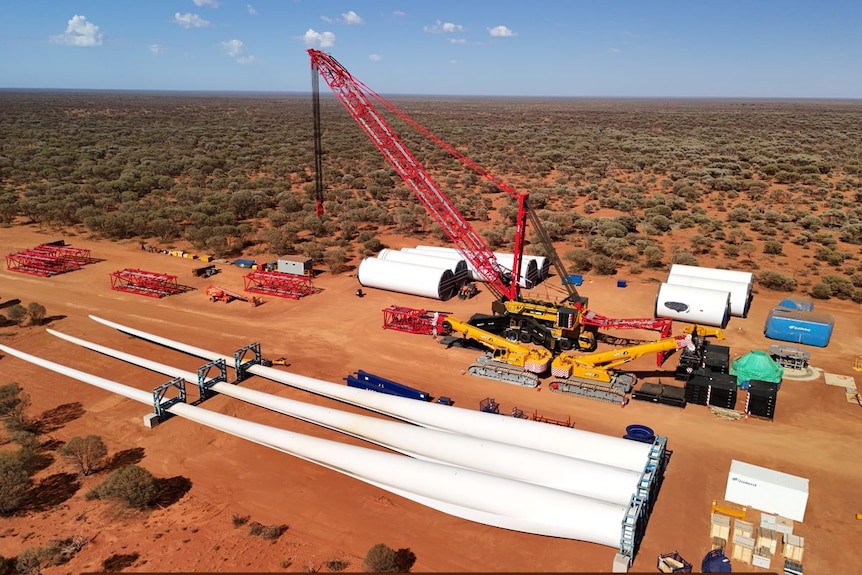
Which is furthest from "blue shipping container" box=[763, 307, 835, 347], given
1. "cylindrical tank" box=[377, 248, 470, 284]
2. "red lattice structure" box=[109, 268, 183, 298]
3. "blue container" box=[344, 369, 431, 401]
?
"red lattice structure" box=[109, 268, 183, 298]

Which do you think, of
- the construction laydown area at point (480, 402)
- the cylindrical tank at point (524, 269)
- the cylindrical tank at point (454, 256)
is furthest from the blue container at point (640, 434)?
the cylindrical tank at point (454, 256)

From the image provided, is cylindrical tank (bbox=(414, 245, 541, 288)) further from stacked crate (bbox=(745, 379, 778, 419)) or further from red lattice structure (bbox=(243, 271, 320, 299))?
stacked crate (bbox=(745, 379, 778, 419))

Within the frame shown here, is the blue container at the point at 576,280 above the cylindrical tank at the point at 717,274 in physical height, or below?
below

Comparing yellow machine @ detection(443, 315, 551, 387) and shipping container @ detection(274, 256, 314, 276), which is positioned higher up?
shipping container @ detection(274, 256, 314, 276)

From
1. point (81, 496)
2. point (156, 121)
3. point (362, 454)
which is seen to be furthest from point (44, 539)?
point (156, 121)

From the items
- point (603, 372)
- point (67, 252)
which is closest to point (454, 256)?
point (603, 372)

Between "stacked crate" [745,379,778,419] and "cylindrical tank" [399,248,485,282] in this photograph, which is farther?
"cylindrical tank" [399,248,485,282]

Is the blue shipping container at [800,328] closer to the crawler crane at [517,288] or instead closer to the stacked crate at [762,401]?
the crawler crane at [517,288]
